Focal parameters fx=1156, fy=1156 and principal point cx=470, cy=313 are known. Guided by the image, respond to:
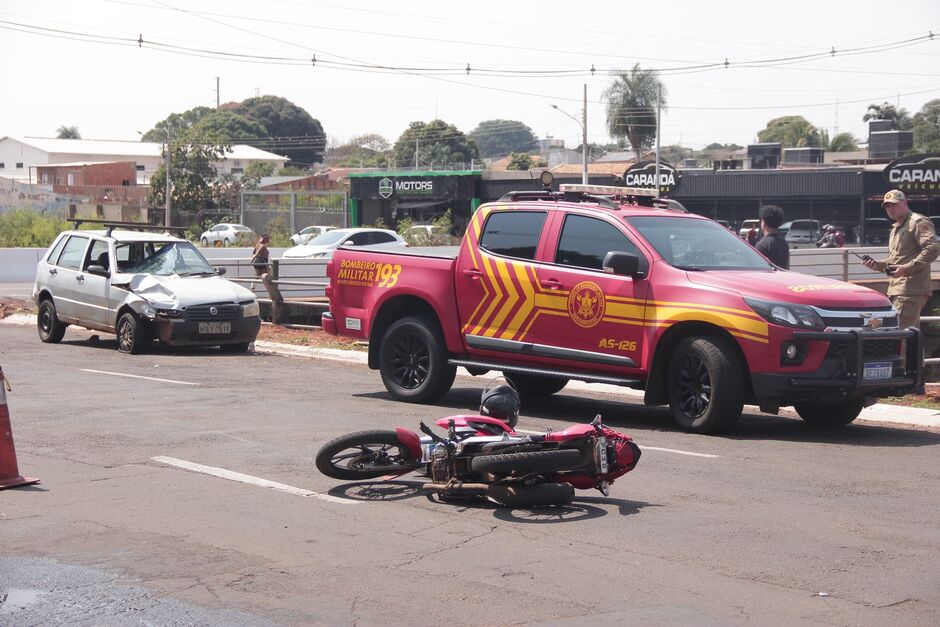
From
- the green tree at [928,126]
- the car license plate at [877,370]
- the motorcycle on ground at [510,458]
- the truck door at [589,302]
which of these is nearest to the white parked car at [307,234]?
the truck door at [589,302]

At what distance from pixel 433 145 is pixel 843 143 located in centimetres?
3607

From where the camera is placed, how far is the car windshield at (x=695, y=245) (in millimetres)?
10586

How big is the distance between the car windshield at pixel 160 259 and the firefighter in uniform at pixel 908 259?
34.2ft

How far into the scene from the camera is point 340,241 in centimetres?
3675

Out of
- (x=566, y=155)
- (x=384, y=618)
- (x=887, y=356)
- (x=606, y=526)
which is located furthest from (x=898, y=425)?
(x=566, y=155)

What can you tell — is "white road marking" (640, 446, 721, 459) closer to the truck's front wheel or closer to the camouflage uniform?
the truck's front wheel

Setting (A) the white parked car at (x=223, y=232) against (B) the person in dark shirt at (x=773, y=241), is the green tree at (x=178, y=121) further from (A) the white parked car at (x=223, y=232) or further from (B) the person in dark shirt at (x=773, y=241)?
(B) the person in dark shirt at (x=773, y=241)

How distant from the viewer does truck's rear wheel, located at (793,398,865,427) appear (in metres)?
10.4

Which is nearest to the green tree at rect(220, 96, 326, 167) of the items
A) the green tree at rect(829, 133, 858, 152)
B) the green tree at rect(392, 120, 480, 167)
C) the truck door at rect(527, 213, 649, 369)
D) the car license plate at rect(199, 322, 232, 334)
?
the green tree at rect(392, 120, 480, 167)

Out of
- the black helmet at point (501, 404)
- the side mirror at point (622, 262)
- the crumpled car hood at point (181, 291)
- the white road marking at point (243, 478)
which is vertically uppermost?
the side mirror at point (622, 262)

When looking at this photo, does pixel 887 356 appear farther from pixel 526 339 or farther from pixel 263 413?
pixel 263 413

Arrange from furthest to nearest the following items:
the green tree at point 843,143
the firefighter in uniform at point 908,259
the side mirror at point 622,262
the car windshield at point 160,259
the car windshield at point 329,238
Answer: the green tree at point 843,143 < the car windshield at point 329,238 < the car windshield at point 160,259 < the firefighter in uniform at point 908,259 < the side mirror at point 622,262

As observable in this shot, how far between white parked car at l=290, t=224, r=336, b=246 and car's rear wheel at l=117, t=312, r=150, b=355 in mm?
28433

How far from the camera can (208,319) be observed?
16719mm
